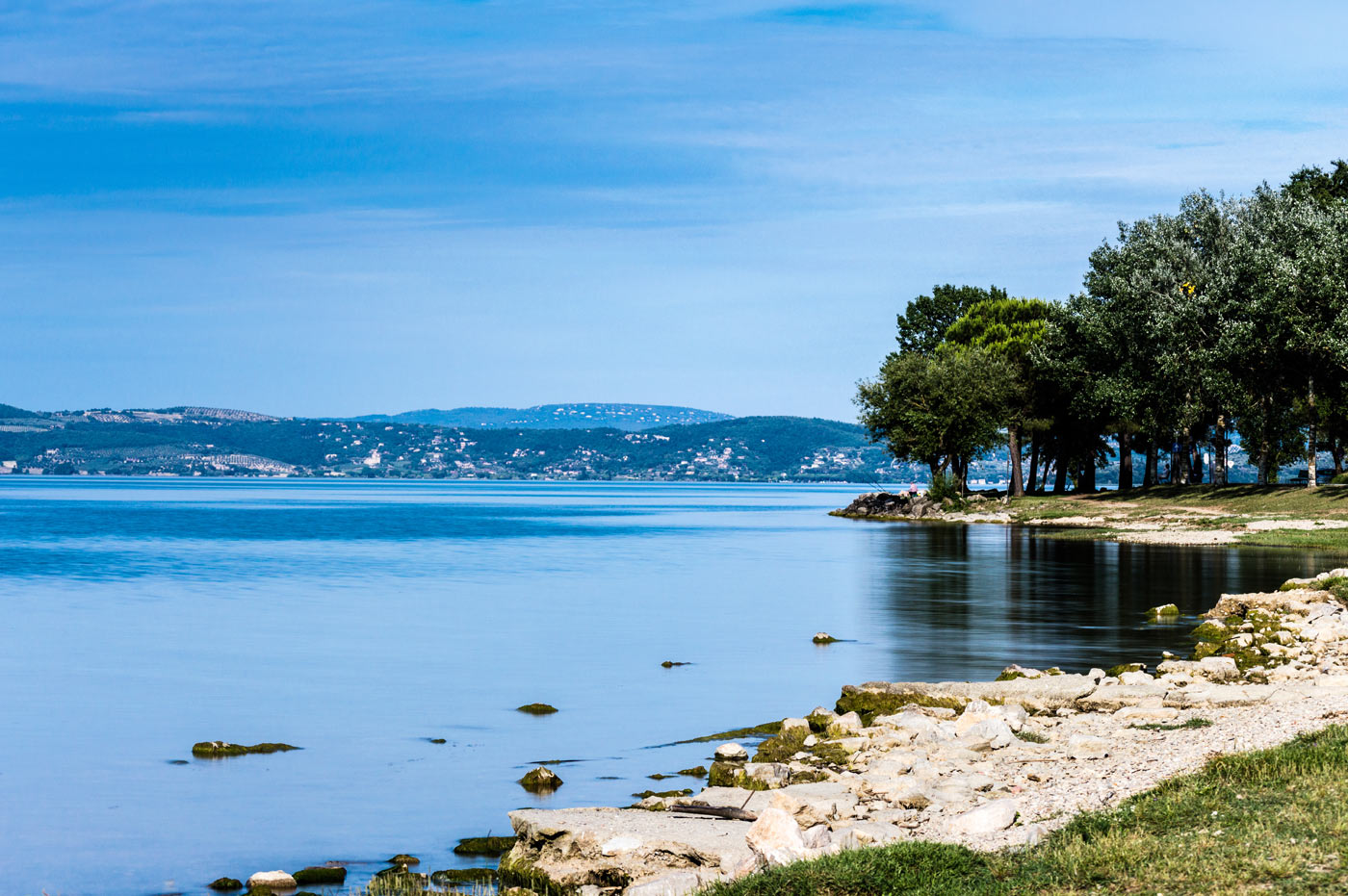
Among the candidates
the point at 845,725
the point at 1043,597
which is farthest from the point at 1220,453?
the point at 845,725

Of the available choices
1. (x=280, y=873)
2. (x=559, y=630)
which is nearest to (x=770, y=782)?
(x=280, y=873)

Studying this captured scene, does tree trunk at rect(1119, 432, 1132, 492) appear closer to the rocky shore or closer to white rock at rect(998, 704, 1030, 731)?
the rocky shore

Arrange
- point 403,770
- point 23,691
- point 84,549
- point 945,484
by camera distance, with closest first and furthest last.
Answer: point 403,770, point 23,691, point 84,549, point 945,484

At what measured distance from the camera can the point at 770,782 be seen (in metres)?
15.3

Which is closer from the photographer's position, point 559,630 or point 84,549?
point 559,630

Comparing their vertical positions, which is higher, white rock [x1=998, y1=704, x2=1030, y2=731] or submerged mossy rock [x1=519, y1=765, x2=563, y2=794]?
white rock [x1=998, y1=704, x2=1030, y2=731]

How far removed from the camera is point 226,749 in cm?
1928

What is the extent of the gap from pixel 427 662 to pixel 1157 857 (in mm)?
21721

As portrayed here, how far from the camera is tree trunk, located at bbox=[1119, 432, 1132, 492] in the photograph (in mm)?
89500

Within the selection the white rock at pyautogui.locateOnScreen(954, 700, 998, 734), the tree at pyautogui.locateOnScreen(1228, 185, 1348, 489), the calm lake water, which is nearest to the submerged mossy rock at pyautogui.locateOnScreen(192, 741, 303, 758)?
the calm lake water

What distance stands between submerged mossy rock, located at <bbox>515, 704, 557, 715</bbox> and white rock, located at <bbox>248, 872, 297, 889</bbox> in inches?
387

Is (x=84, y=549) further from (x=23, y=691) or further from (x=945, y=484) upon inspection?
(x=945, y=484)

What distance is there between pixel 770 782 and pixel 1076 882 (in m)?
6.06

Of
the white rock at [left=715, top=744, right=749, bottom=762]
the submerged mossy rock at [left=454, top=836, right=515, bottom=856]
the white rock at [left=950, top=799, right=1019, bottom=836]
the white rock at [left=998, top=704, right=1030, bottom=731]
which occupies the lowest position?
the submerged mossy rock at [left=454, top=836, right=515, bottom=856]
